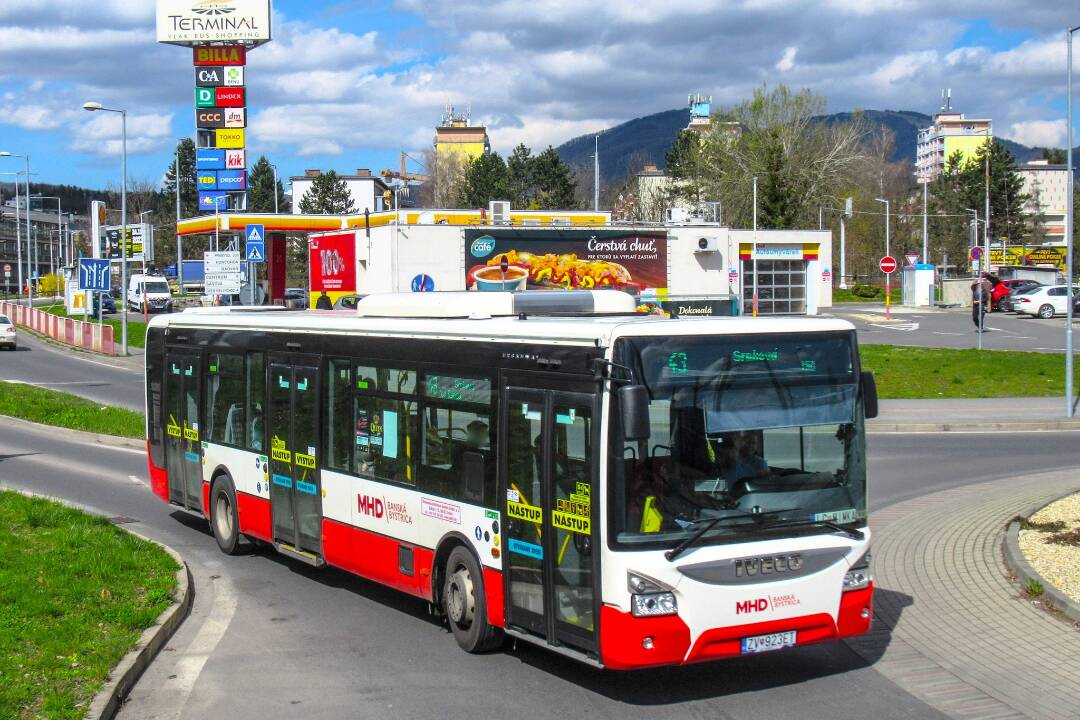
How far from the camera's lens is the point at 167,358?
1473cm

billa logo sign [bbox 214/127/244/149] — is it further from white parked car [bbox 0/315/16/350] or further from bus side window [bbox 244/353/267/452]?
bus side window [bbox 244/353/267/452]

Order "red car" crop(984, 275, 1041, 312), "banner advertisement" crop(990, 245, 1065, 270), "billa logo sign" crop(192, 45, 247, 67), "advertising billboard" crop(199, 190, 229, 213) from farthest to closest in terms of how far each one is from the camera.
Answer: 1. "banner advertisement" crop(990, 245, 1065, 270)
2. "billa logo sign" crop(192, 45, 247, 67)
3. "red car" crop(984, 275, 1041, 312)
4. "advertising billboard" crop(199, 190, 229, 213)

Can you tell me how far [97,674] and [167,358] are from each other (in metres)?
7.59

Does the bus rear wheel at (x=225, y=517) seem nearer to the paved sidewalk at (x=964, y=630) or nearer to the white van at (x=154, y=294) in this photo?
the paved sidewalk at (x=964, y=630)

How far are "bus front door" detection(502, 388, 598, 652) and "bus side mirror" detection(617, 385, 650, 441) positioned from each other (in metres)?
0.51

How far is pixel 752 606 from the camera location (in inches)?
295

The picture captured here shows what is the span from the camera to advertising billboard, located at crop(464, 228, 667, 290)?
42.2 meters

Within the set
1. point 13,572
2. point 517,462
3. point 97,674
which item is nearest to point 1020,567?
Result: point 517,462

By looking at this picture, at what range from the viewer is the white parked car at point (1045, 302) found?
57.1m

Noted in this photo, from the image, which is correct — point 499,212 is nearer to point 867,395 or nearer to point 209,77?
point 209,77

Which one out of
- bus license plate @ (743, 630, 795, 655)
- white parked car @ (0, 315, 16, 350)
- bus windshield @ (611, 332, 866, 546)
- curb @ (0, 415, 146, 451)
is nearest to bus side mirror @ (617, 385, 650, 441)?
bus windshield @ (611, 332, 866, 546)

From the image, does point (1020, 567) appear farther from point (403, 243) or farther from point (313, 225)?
point (313, 225)

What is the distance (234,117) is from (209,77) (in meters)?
3.10

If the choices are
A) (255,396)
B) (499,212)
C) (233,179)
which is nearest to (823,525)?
(255,396)
